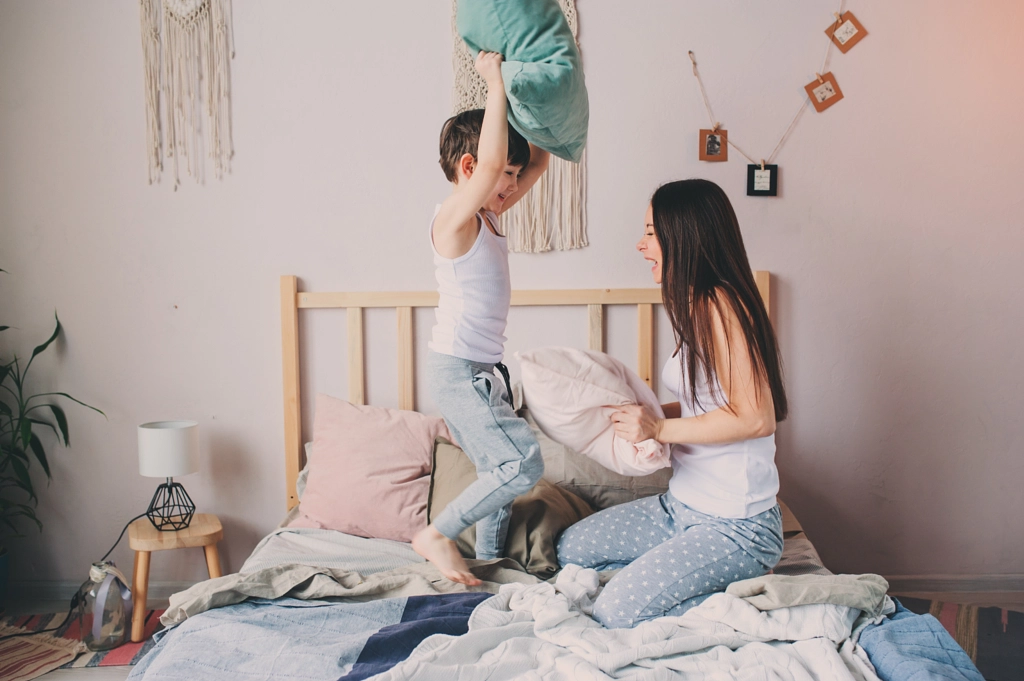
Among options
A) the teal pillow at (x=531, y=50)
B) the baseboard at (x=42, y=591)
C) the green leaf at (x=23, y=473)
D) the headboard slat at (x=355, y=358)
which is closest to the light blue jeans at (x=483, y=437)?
the teal pillow at (x=531, y=50)

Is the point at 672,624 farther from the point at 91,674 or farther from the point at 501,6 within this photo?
the point at 91,674

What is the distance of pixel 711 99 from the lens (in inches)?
90.8

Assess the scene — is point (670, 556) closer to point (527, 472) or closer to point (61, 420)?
point (527, 472)

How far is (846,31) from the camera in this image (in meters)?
2.28

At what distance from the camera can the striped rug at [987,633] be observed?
5.27ft

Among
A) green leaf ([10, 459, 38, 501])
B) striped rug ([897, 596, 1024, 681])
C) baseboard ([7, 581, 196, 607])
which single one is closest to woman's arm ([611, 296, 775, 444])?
striped rug ([897, 596, 1024, 681])

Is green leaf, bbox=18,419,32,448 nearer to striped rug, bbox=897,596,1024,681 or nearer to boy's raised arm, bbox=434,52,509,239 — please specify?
boy's raised arm, bbox=434,52,509,239

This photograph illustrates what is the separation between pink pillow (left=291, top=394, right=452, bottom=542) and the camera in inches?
77.7

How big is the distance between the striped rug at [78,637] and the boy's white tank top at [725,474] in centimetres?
142

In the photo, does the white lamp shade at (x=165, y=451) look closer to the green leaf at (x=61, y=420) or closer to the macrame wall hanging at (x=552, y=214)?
the green leaf at (x=61, y=420)

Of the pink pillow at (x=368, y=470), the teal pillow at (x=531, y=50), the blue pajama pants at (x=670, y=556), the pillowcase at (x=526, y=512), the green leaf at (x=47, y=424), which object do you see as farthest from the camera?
the green leaf at (x=47, y=424)

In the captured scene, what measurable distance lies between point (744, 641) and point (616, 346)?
4.05 feet

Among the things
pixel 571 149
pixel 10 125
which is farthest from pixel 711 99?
pixel 10 125

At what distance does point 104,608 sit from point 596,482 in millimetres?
1421
